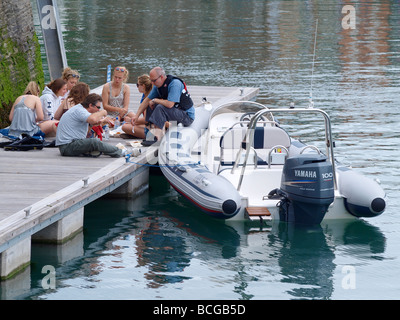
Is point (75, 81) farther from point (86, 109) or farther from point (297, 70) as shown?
point (297, 70)

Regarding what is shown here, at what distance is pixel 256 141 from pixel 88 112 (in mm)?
2163

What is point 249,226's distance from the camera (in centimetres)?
983

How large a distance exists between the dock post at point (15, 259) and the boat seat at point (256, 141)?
120 inches

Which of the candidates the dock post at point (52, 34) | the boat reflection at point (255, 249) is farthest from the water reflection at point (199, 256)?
the dock post at point (52, 34)

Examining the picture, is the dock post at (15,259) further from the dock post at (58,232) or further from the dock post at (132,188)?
the dock post at (132,188)

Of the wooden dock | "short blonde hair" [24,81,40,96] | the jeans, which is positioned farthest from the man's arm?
"short blonde hair" [24,81,40,96]

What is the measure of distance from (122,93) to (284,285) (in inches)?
227

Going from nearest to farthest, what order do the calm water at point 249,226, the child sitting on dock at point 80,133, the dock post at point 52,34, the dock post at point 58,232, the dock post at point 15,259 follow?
the dock post at point 15,259
the calm water at point 249,226
the dock post at point 58,232
the child sitting on dock at point 80,133
the dock post at point 52,34

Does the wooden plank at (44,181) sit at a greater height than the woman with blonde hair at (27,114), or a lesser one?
lesser

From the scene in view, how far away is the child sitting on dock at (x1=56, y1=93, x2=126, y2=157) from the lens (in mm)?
10609

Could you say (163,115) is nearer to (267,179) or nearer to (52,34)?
(267,179)

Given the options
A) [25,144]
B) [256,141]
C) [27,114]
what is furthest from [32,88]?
[256,141]

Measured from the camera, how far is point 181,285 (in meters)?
7.99

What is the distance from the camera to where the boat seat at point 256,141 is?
10.4 m
